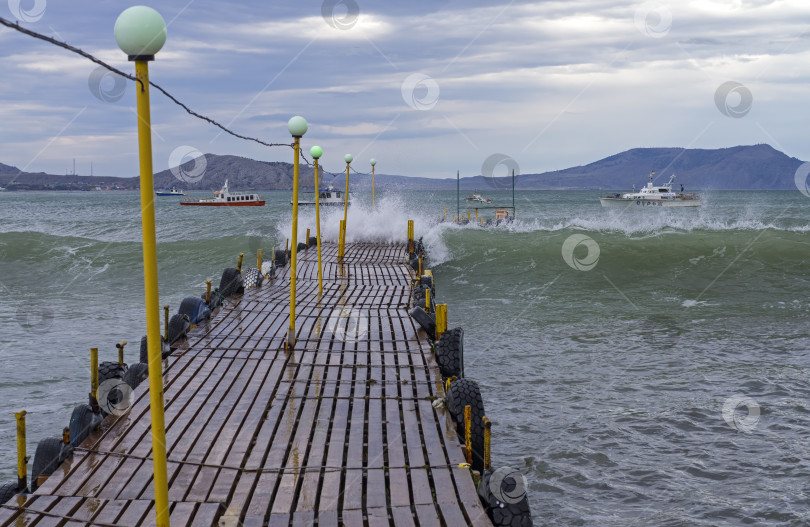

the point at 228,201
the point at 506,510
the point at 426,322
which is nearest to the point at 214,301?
the point at 426,322

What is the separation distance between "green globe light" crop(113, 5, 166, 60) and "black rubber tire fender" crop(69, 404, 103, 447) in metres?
5.17

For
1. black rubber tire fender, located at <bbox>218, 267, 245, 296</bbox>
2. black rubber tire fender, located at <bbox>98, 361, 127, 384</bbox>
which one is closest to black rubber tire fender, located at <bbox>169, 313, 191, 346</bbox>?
black rubber tire fender, located at <bbox>98, 361, 127, 384</bbox>

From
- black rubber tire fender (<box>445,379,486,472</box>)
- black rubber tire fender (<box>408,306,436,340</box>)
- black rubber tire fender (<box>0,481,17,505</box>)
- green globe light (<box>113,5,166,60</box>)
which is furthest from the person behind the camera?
black rubber tire fender (<box>408,306,436,340</box>)

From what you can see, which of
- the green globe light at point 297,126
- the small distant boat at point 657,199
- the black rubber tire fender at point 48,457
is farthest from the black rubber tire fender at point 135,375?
the small distant boat at point 657,199

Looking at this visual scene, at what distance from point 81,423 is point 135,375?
91.6 inches

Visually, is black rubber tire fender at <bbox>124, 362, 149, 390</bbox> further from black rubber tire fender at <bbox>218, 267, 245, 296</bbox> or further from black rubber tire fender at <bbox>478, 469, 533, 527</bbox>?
black rubber tire fender at <bbox>218, 267, 245, 296</bbox>

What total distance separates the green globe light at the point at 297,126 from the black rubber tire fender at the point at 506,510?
22.6ft

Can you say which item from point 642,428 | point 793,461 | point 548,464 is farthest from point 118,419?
point 793,461

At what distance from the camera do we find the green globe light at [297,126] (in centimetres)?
1148

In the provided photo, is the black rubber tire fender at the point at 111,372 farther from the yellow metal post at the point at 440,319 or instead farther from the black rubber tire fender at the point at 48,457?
the yellow metal post at the point at 440,319

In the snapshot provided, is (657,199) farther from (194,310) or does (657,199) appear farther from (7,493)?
(7,493)

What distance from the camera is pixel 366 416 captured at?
904 cm

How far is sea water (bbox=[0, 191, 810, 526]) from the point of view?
1020cm

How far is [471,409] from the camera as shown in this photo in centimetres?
858
